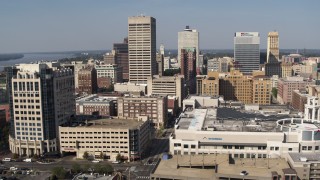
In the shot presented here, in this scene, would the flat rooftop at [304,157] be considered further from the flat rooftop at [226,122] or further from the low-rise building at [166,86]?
the low-rise building at [166,86]

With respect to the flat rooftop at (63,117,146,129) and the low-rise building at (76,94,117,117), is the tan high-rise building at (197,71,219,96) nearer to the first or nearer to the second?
the low-rise building at (76,94,117,117)

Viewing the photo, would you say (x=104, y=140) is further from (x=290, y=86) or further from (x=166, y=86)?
(x=290, y=86)

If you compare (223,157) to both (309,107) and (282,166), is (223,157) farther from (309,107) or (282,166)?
(309,107)

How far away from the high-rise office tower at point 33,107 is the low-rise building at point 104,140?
3.55 m

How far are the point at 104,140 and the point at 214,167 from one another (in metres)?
31.1

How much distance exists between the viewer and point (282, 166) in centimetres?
5334

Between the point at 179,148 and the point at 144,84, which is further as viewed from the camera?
the point at 144,84

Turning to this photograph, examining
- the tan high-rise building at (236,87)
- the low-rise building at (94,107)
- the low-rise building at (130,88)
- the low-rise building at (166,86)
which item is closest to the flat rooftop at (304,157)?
the low-rise building at (94,107)

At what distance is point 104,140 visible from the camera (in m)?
78.1

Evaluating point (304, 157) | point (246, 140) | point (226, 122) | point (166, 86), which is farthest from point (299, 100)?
point (304, 157)

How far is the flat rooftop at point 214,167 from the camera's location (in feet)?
160

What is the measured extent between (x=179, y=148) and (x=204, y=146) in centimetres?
433

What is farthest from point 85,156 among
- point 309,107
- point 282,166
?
point 309,107

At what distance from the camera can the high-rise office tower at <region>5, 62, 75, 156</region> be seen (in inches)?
3137
